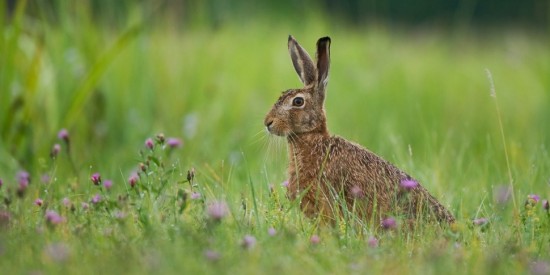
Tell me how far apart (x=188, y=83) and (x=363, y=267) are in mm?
4744

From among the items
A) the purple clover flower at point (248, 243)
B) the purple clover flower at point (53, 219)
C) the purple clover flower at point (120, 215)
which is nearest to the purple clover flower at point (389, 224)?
the purple clover flower at point (248, 243)

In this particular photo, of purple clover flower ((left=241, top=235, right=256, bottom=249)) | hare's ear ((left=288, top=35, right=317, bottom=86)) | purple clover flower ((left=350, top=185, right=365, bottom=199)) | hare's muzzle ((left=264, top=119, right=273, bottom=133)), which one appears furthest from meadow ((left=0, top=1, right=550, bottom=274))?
hare's ear ((left=288, top=35, right=317, bottom=86))

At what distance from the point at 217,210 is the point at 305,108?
129 centimetres

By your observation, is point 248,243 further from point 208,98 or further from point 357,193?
point 208,98

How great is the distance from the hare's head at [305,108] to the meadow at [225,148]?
0.24 metres

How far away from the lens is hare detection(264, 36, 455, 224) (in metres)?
4.24

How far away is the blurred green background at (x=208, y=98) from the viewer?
6.24 m

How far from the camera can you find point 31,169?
6.40 m

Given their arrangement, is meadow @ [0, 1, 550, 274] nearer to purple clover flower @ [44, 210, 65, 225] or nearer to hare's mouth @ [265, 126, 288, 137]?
purple clover flower @ [44, 210, 65, 225]

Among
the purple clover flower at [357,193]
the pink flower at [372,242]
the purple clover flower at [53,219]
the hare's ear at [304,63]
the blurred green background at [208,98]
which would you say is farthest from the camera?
the blurred green background at [208,98]

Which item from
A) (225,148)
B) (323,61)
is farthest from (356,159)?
(225,148)

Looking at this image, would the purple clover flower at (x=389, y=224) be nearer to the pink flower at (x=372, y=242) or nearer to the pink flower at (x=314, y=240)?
the pink flower at (x=372, y=242)

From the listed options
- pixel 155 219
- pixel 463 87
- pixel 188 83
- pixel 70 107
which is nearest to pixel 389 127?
pixel 188 83

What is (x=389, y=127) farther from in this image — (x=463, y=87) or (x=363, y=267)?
(x=363, y=267)
